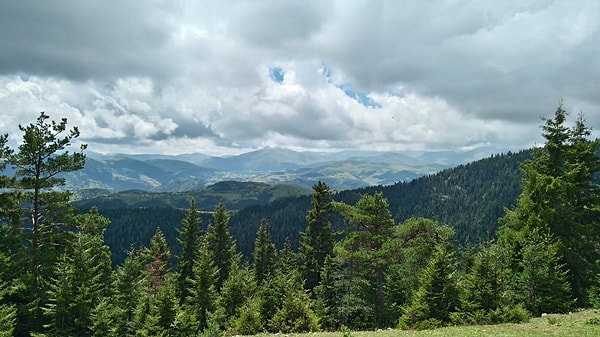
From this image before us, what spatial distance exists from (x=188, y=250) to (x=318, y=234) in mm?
20968

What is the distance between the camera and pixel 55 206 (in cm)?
2603

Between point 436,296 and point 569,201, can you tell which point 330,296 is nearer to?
point 436,296

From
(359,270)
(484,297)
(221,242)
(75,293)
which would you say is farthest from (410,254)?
(221,242)

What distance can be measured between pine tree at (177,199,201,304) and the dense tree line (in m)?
11.0

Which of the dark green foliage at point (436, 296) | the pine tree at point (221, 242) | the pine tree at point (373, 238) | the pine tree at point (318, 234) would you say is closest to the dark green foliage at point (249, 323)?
the pine tree at point (373, 238)

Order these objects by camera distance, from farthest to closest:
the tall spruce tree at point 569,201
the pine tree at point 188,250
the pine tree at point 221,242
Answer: the pine tree at point 221,242 < the pine tree at point 188,250 < the tall spruce tree at point 569,201

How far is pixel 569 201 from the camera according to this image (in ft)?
99.6

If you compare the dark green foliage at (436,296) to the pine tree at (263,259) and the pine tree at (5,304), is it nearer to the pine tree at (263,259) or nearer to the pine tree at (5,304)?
the pine tree at (5,304)

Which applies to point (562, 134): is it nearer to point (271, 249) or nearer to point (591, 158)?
point (591, 158)

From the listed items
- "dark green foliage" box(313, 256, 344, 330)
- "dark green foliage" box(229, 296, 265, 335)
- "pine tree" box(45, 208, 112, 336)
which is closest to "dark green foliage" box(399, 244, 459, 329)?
"dark green foliage" box(229, 296, 265, 335)

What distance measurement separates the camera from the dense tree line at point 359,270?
2464cm

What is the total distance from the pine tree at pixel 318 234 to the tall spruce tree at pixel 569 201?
20.1 meters

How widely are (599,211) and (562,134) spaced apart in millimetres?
7044

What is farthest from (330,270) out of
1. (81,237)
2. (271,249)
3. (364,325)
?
(81,237)
